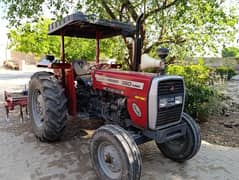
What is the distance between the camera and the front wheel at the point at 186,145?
2848mm

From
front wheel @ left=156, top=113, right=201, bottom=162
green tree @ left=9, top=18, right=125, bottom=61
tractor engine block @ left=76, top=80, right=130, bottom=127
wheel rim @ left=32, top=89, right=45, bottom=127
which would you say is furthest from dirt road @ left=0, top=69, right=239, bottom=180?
green tree @ left=9, top=18, right=125, bottom=61

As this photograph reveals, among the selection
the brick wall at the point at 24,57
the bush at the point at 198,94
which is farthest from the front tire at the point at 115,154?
the brick wall at the point at 24,57

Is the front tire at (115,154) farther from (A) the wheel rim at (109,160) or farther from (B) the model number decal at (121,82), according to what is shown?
(B) the model number decal at (121,82)

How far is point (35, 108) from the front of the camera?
3.99m

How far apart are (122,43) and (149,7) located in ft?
5.34

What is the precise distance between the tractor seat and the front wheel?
1909 mm

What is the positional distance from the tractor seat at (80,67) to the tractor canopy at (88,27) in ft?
1.79

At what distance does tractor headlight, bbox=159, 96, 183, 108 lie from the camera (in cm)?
252

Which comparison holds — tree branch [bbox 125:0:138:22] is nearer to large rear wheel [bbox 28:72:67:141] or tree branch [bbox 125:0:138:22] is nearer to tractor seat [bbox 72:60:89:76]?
tractor seat [bbox 72:60:89:76]

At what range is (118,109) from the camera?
3012mm

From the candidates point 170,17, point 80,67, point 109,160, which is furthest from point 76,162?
point 170,17

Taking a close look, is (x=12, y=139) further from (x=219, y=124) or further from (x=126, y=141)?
(x=219, y=124)

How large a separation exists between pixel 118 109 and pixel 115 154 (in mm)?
726

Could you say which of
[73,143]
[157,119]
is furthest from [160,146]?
[73,143]
